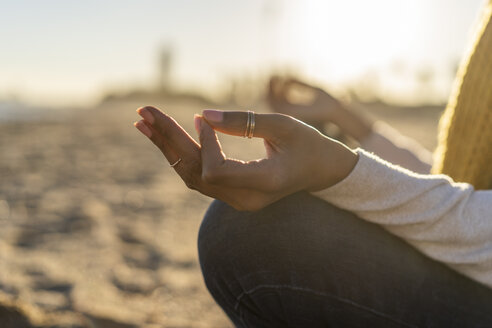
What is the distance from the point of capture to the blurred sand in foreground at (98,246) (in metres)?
1.72

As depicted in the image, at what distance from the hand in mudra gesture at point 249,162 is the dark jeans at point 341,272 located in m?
0.11

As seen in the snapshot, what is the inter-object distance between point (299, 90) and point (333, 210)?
1.20 metres

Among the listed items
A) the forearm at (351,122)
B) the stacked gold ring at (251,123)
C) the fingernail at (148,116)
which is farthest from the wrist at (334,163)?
the forearm at (351,122)

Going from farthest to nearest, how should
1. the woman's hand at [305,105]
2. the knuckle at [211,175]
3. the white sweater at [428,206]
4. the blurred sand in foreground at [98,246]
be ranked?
the woman's hand at [305,105] → the blurred sand in foreground at [98,246] → the white sweater at [428,206] → the knuckle at [211,175]

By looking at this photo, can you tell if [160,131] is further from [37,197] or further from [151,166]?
[151,166]

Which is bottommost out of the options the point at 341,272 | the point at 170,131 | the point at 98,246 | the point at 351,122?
the point at 98,246

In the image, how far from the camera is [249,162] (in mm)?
701

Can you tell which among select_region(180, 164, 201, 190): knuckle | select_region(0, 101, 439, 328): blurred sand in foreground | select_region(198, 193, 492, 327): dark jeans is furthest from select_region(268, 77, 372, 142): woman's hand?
select_region(180, 164, 201, 190): knuckle

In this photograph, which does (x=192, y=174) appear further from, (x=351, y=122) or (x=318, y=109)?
(x=351, y=122)

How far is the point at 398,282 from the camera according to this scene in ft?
2.73

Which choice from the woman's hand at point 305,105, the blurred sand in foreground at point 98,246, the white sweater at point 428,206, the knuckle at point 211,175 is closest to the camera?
the knuckle at point 211,175

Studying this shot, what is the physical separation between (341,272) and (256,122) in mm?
337

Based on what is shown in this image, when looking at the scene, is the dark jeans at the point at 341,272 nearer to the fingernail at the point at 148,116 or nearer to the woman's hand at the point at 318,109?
the fingernail at the point at 148,116

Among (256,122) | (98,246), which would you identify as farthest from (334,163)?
(98,246)
